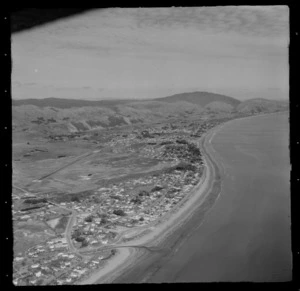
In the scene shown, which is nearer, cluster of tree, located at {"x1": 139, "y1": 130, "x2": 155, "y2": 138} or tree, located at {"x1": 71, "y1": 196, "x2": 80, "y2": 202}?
tree, located at {"x1": 71, "y1": 196, "x2": 80, "y2": 202}

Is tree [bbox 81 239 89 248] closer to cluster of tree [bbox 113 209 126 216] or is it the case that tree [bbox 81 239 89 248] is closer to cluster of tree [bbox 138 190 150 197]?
cluster of tree [bbox 113 209 126 216]

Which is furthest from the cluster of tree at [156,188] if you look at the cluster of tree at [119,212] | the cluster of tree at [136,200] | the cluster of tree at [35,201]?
the cluster of tree at [35,201]

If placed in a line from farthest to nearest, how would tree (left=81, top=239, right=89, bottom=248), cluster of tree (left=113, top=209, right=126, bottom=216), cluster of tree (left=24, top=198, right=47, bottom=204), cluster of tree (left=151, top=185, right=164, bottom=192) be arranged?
cluster of tree (left=151, top=185, right=164, bottom=192)
cluster of tree (left=113, top=209, right=126, bottom=216)
cluster of tree (left=24, top=198, right=47, bottom=204)
tree (left=81, top=239, right=89, bottom=248)

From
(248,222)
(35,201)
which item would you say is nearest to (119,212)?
(35,201)

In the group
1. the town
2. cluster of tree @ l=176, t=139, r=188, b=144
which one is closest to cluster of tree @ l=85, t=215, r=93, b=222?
the town

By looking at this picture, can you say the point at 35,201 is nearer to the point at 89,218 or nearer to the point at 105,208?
the point at 89,218
